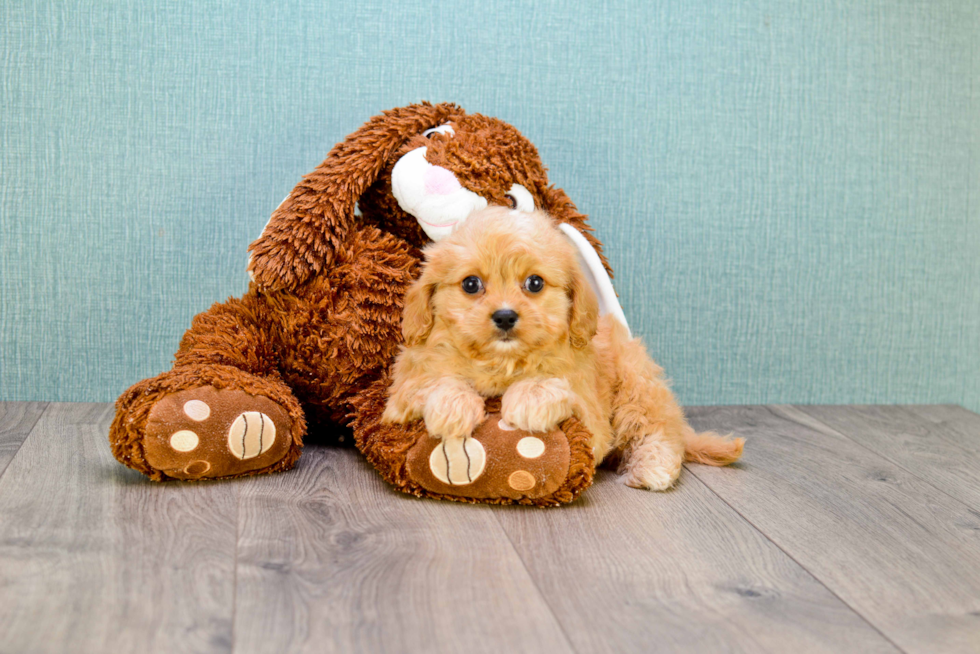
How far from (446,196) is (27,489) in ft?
2.60

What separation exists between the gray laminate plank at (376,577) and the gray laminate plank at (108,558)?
1.6 inches

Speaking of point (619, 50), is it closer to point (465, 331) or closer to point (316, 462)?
point (465, 331)

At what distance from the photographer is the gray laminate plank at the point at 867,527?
1001mm

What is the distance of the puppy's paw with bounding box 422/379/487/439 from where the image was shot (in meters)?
1.24

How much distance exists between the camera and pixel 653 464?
1398mm

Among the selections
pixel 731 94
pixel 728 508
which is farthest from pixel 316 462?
pixel 731 94

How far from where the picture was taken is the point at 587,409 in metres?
1.32

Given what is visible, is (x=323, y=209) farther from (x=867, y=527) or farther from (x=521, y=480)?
(x=867, y=527)

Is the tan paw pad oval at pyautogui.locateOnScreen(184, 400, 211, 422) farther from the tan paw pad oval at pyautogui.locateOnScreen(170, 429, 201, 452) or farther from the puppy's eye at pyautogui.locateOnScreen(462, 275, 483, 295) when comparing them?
the puppy's eye at pyautogui.locateOnScreen(462, 275, 483, 295)

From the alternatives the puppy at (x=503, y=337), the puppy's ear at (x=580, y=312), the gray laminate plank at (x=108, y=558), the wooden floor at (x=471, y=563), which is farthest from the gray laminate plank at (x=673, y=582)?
the gray laminate plank at (x=108, y=558)

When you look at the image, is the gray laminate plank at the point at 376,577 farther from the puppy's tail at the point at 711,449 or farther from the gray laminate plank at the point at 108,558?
the puppy's tail at the point at 711,449

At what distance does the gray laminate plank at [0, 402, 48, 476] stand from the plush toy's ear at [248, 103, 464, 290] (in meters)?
0.53

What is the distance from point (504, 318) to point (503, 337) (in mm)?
32

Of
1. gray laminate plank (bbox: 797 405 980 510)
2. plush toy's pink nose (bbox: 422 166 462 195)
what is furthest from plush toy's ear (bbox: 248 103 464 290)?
gray laminate plank (bbox: 797 405 980 510)
